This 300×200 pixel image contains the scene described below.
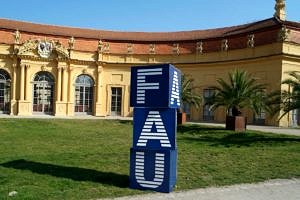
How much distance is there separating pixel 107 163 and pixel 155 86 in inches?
130

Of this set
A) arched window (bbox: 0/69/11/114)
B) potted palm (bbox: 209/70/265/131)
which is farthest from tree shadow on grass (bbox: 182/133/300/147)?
arched window (bbox: 0/69/11/114)

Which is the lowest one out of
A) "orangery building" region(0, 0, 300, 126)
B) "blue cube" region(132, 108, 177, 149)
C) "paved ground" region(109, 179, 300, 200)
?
"paved ground" region(109, 179, 300, 200)

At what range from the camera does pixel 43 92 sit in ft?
123

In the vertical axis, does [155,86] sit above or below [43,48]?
below

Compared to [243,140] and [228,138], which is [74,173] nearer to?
[243,140]

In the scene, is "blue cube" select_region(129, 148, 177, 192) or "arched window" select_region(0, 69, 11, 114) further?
"arched window" select_region(0, 69, 11, 114)

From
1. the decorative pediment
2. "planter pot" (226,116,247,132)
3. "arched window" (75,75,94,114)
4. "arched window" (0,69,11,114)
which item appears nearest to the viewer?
"planter pot" (226,116,247,132)

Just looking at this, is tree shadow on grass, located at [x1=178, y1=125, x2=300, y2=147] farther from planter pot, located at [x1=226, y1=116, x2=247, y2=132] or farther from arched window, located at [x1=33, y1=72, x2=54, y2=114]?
arched window, located at [x1=33, y1=72, x2=54, y2=114]

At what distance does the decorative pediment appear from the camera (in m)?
35.9

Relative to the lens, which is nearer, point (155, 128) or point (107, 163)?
point (155, 128)

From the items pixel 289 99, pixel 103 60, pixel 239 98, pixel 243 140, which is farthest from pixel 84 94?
pixel 289 99

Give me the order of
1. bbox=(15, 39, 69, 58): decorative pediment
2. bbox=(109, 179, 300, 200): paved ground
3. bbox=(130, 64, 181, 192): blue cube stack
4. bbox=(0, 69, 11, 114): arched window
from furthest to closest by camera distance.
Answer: bbox=(0, 69, 11, 114): arched window < bbox=(15, 39, 69, 58): decorative pediment < bbox=(130, 64, 181, 192): blue cube stack < bbox=(109, 179, 300, 200): paved ground

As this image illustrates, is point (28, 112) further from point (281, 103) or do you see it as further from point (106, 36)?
point (281, 103)

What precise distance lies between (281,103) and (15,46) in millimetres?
24384
